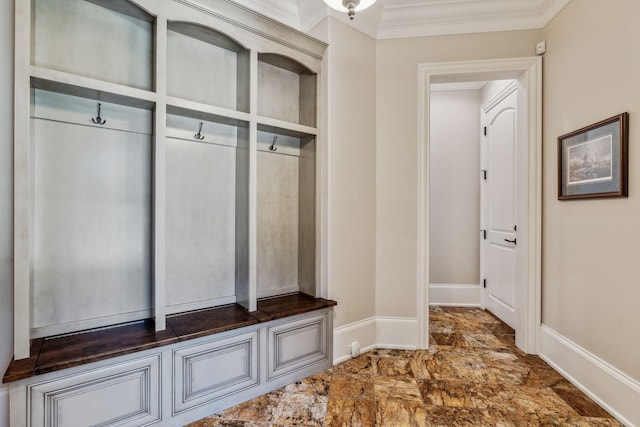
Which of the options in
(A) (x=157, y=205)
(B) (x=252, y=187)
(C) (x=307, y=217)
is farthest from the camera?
(C) (x=307, y=217)

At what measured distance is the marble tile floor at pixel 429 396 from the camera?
1.87 meters

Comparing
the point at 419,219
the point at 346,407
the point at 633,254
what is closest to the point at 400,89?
the point at 419,219

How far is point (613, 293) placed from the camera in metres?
1.97

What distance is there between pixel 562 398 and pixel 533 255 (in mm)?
1069

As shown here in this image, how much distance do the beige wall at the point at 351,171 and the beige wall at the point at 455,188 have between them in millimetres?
1819

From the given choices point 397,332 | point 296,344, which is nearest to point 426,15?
point 397,332

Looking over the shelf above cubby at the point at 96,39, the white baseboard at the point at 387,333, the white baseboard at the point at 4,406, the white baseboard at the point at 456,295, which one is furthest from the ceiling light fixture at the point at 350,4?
the white baseboard at the point at 456,295

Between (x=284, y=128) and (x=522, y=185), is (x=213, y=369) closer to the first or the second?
(x=284, y=128)

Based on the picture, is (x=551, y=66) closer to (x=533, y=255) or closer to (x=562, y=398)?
(x=533, y=255)

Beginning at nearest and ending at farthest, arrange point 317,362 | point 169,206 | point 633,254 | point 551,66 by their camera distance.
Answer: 1. point 633,254
2. point 169,206
3. point 317,362
4. point 551,66

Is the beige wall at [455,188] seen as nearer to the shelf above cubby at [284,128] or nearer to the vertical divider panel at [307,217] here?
the vertical divider panel at [307,217]

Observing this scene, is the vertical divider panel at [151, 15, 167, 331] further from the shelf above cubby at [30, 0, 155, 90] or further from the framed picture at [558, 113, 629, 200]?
the framed picture at [558, 113, 629, 200]

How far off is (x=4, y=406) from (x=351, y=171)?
2.44 metres

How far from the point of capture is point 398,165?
2838 millimetres
